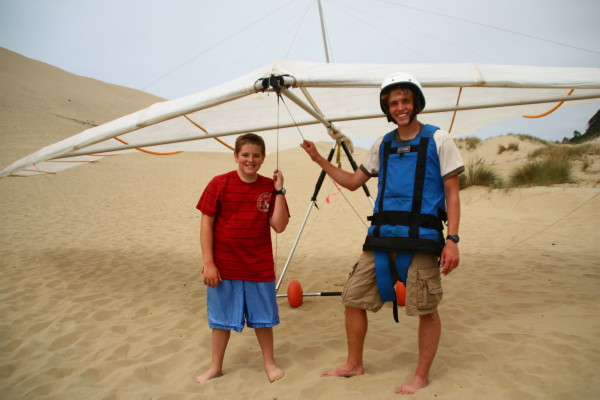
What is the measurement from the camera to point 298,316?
3531mm

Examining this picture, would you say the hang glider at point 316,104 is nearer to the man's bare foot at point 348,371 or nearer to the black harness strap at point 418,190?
the black harness strap at point 418,190

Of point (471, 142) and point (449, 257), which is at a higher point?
point (471, 142)

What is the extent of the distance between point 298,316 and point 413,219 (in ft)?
6.56

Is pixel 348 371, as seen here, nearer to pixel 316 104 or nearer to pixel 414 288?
pixel 414 288

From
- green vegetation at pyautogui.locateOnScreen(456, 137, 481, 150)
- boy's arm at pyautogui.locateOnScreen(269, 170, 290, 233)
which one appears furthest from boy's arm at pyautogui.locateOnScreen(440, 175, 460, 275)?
green vegetation at pyautogui.locateOnScreen(456, 137, 481, 150)

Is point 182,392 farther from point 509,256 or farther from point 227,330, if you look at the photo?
point 509,256

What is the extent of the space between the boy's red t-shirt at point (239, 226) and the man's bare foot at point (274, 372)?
0.57 meters

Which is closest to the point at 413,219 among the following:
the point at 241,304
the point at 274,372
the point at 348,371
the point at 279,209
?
the point at 279,209

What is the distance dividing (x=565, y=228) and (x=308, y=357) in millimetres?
6916

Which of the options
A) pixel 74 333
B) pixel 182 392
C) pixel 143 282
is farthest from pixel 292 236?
pixel 182 392

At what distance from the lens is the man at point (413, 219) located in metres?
1.91

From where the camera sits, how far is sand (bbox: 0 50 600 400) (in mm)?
2236

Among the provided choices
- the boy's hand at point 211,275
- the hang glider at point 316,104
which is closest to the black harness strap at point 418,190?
the hang glider at point 316,104

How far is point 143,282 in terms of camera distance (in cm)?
467
